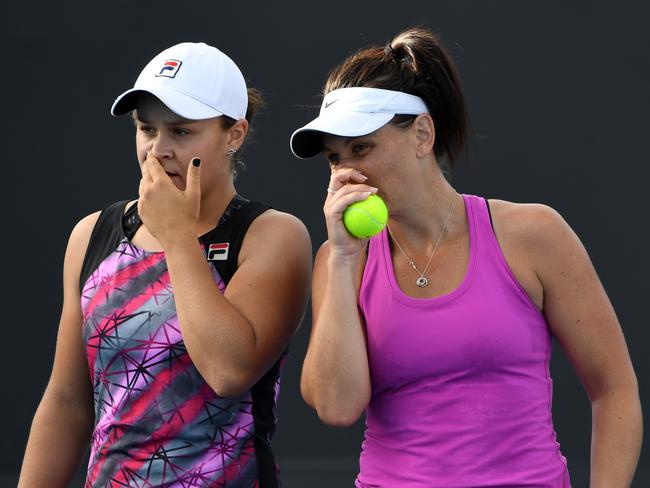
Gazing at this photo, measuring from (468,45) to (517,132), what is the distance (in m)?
0.48

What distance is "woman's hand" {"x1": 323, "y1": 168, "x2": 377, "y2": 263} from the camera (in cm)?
219

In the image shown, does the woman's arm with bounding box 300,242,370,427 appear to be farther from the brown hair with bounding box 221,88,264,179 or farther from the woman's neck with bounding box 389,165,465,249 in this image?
the brown hair with bounding box 221,88,264,179

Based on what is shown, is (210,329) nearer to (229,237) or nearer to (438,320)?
(229,237)

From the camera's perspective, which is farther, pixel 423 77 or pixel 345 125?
pixel 423 77

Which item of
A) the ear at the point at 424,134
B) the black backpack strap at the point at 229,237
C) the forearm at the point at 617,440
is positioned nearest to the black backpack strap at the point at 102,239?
the black backpack strap at the point at 229,237

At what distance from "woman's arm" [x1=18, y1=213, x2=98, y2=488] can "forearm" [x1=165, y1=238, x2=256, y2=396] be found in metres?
0.35

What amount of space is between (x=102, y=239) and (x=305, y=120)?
3073 millimetres

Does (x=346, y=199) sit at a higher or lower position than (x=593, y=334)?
higher

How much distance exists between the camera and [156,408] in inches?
86.1

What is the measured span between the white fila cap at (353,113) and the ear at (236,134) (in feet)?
0.46

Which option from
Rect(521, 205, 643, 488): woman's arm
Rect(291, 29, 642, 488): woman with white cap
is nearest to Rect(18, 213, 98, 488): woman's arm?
Rect(291, 29, 642, 488): woman with white cap

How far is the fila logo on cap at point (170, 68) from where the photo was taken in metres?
2.31

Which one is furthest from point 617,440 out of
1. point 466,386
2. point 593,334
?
point 466,386

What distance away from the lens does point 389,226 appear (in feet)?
7.76
